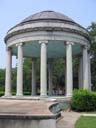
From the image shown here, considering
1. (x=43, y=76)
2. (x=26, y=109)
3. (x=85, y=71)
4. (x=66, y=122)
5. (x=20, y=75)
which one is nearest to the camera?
(x=26, y=109)

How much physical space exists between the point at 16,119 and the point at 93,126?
6.58m

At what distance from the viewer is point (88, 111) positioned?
29.2 metres

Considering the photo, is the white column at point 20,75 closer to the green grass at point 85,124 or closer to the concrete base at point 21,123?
the green grass at point 85,124

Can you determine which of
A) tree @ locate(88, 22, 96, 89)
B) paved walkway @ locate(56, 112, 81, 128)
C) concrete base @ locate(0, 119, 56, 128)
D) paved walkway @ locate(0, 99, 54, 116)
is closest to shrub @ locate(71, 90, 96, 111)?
paved walkway @ locate(56, 112, 81, 128)

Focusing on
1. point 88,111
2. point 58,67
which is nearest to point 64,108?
point 88,111

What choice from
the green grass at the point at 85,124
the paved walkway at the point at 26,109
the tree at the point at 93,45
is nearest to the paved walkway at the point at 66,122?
the green grass at the point at 85,124

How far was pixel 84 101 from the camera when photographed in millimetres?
29188

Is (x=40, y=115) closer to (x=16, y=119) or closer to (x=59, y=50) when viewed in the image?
(x=16, y=119)

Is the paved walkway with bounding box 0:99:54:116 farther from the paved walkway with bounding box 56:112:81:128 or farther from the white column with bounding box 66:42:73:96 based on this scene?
the white column with bounding box 66:42:73:96

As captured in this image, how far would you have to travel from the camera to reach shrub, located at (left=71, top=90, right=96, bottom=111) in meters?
29.1

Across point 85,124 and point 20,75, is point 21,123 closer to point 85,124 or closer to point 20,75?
point 85,124

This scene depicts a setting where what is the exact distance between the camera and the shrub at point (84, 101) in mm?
29109

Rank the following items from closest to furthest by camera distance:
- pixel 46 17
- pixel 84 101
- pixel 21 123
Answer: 1. pixel 21 123
2. pixel 84 101
3. pixel 46 17

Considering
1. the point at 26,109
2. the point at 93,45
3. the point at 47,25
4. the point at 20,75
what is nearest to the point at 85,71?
the point at 47,25
